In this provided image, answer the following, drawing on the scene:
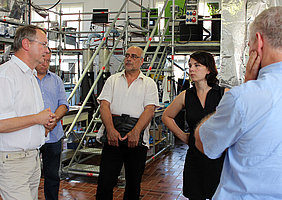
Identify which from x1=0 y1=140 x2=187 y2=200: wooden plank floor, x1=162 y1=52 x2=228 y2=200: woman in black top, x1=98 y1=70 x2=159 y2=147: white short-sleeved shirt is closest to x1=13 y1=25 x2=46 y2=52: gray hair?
x1=98 y1=70 x2=159 y2=147: white short-sleeved shirt

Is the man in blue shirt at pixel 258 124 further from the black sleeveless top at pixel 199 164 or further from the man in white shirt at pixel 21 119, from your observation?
the man in white shirt at pixel 21 119

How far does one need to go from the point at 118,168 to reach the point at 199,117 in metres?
1.01

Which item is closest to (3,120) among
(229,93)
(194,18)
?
(229,93)

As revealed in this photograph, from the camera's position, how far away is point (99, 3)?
15.3 meters

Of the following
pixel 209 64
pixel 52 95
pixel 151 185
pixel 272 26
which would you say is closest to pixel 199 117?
pixel 209 64

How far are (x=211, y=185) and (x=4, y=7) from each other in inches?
158

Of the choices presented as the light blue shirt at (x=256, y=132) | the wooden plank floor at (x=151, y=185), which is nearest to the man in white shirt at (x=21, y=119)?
the light blue shirt at (x=256, y=132)

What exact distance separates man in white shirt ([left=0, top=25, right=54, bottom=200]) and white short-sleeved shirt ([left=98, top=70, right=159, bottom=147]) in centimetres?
98

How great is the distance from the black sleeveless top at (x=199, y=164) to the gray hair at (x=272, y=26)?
1.34m

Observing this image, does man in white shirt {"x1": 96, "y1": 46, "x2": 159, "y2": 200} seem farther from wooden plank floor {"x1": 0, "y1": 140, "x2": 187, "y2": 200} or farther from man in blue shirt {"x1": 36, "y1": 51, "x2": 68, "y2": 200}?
wooden plank floor {"x1": 0, "y1": 140, "x2": 187, "y2": 200}

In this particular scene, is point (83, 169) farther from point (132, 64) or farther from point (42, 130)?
point (42, 130)

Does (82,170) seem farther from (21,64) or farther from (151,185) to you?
(21,64)

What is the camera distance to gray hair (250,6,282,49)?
1.04 metres

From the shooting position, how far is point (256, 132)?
3.39ft
